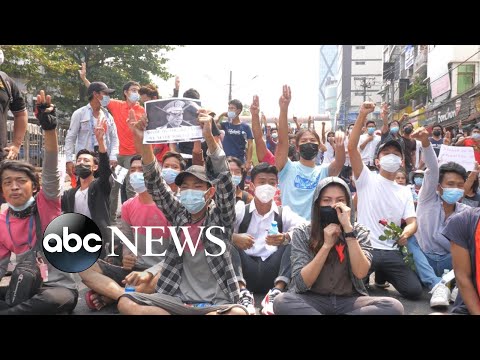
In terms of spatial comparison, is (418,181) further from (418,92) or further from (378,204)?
(418,92)

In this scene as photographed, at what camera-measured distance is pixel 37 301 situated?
4.11m

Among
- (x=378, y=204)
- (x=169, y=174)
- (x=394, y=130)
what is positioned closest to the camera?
(x=169, y=174)

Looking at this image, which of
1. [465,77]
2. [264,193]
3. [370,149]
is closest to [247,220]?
[264,193]

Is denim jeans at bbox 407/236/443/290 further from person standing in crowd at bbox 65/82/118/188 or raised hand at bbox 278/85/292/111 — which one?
person standing in crowd at bbox 65/82/118/188

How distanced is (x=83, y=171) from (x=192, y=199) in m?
1.21

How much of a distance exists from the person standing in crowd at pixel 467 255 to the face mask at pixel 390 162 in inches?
62.6

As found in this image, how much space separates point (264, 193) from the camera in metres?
4.65

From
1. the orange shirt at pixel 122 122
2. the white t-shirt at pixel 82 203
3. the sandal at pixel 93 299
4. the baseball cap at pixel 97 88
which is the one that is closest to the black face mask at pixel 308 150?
the orange shirt at pixel 122 122

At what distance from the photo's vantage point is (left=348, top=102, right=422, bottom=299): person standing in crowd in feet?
16.1

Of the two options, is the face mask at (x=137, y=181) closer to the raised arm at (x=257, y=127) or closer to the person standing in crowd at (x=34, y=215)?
the person standing in crowd at (x=34, y=215)

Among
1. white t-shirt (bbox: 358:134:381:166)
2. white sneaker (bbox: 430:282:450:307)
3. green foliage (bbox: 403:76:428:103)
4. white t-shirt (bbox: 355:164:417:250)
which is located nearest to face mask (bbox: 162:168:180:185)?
white t-shirt (bbox: 355:164:417:250)

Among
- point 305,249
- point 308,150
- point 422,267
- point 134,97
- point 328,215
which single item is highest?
point 134,97

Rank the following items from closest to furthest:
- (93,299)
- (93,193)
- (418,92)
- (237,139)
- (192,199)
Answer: (192,199) → (93,193) → (93,299) → (237,139) → (418,92)

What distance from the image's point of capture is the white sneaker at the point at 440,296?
4.48 meters
